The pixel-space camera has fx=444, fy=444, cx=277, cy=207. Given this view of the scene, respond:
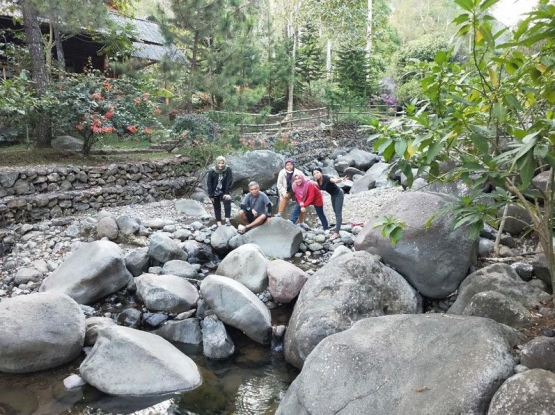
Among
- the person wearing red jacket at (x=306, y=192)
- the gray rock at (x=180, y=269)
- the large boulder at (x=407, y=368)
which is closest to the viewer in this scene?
the large boulder at (x=407, y=368)

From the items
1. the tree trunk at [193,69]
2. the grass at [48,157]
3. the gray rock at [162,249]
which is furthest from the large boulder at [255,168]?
the gray rock at [162,249]

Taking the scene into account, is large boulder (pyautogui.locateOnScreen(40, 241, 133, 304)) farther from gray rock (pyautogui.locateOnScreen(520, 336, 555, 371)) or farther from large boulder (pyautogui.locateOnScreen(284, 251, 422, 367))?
gray rock (pyautogui.locateOnScreen(520, 336, 555, 371))

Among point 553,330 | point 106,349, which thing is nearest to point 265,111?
point 106,349

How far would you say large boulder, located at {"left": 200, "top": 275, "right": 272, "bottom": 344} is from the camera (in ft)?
17.1

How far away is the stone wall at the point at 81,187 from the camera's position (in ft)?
28.5

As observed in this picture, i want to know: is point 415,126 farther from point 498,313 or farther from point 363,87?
point 363,87

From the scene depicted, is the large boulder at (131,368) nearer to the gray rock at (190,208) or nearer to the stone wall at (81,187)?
the stone wall at (81,187)

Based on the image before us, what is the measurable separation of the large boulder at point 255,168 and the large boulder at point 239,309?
7.60 m

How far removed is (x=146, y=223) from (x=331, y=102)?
53.9ft

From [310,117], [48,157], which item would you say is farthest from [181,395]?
[310,117]

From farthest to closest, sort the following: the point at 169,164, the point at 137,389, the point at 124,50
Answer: the point at 124,50 → the point at 169,164 → the point at 137,389

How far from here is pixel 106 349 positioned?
4.38 metres

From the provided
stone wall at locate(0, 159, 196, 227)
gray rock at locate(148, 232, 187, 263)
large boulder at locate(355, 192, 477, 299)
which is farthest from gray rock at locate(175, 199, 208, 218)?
large boulder at locate(355, 192, 477, 299)

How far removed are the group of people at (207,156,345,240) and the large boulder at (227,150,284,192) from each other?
3.93 meters
